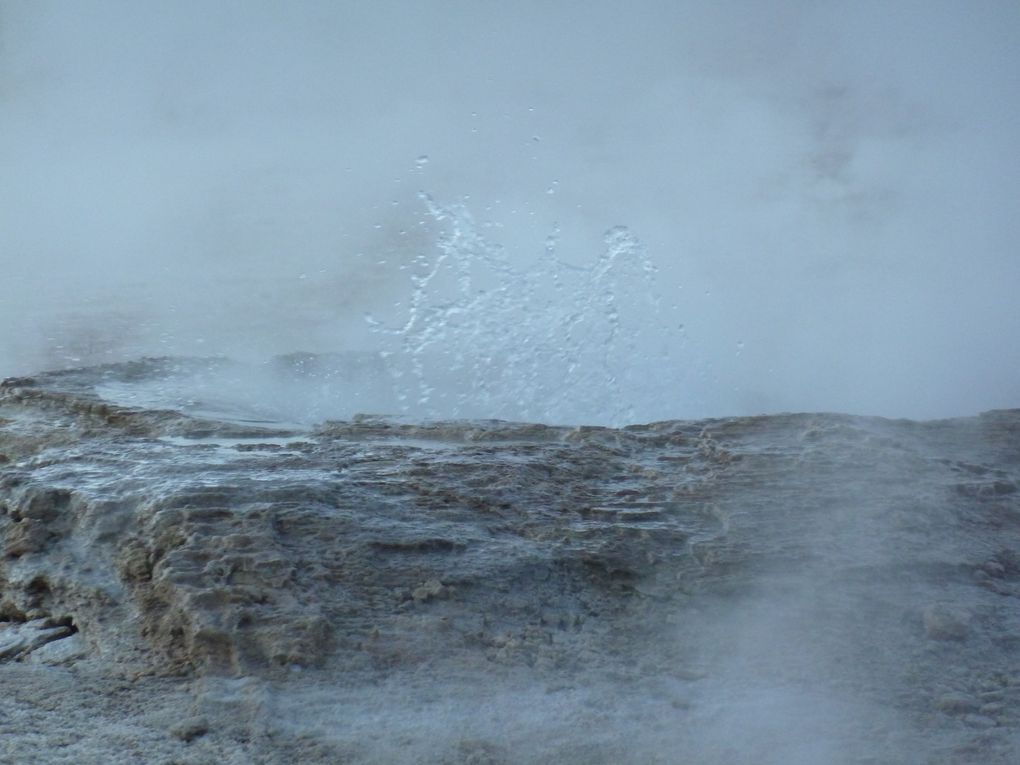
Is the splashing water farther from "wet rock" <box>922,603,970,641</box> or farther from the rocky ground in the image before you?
"wet rock" <box>922,603,970,641</box>

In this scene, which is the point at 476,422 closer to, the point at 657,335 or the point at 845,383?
the point at 657,335

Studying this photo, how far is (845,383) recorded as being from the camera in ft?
18.6

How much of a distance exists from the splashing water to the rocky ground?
1167 mm

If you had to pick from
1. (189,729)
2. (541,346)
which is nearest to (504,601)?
(189,729)

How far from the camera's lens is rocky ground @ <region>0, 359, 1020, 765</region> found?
5.51 feet

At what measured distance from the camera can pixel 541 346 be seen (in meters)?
4.00

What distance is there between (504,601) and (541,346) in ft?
6.86

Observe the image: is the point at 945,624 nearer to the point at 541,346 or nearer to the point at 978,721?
the point at 978,721

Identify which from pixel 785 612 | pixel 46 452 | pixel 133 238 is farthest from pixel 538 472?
pixel 133 238

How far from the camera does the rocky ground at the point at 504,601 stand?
5.51 ft

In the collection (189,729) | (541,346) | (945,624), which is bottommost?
(189,729)

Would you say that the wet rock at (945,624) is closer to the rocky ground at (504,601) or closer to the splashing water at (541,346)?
the rocky ground at (504,601)

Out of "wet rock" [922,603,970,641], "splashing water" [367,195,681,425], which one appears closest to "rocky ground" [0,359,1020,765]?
"wet rock" [922,603,970,641]

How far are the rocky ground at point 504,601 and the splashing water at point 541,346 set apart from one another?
46.0 inches
